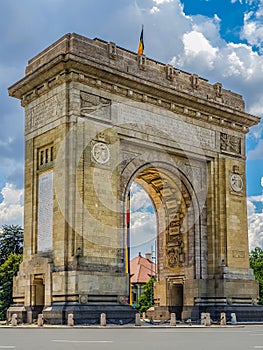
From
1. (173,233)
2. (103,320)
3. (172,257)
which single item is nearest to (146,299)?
(172,257)

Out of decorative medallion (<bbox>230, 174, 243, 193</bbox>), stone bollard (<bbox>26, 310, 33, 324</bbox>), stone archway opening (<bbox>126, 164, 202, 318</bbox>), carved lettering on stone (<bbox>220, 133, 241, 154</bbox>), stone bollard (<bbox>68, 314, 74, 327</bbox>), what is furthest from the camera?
carved lettering on stone (<bbox>220, 133, 241, 154</bbox>)

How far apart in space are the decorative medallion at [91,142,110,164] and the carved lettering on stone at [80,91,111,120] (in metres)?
1.60

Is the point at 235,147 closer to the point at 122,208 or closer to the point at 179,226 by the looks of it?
the point at 179,226

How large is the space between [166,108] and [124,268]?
10.4 m

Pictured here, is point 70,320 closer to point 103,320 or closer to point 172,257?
point 103,320

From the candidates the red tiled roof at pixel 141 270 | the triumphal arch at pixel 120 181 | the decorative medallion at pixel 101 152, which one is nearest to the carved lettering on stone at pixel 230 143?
the triumphal arch at pixel 120 181

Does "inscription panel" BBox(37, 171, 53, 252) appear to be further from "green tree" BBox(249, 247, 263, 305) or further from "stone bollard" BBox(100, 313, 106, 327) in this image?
"green tree" BBox(249, 247, 263, 305)

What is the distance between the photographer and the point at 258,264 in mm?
62438

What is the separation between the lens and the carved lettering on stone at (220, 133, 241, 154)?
3900 cm

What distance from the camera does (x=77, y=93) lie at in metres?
31.0

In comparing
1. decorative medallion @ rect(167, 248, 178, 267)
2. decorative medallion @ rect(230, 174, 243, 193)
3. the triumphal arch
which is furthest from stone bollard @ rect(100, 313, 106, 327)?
decorative medallion @ rect(230, 174, 243, 193)

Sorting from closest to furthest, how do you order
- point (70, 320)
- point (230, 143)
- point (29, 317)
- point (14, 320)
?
point (70, 320) < point (14, 320) < point (29, 317) < point (230, 143)

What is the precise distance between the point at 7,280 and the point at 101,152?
856 inches

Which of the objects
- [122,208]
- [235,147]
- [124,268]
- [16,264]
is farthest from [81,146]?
[16,264]
